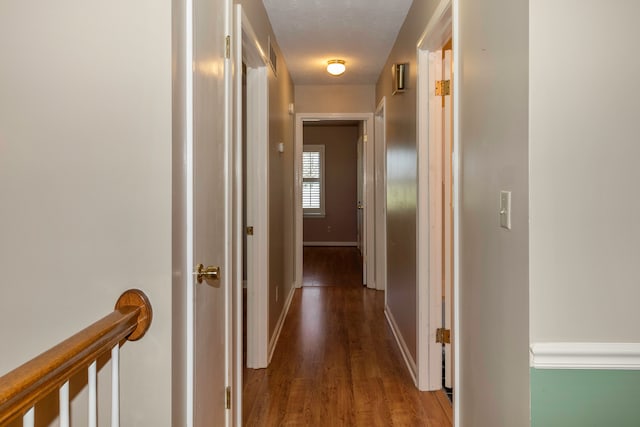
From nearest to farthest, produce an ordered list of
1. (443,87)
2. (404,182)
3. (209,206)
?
(209,206), (443,87), (404,182)

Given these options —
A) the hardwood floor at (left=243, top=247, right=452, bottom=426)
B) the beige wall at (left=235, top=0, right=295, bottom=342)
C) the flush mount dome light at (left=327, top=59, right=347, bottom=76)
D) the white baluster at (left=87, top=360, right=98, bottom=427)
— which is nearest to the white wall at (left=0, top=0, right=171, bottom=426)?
the white baluster at (left=87, top=360, right=98, bottom=427)

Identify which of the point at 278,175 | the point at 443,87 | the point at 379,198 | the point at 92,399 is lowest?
the point at 92,399

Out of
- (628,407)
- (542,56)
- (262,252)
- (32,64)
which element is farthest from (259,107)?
(628,407)

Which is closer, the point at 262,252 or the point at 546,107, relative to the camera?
the point at 546,107

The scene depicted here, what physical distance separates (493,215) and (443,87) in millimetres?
1345

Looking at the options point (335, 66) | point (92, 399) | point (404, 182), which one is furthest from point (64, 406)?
point (335, 66)

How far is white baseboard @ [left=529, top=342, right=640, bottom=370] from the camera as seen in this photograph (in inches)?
48.8

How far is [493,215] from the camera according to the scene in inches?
61.0

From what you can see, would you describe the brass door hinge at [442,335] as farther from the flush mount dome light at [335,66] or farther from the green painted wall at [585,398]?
the flush mount dome light at [335,66]

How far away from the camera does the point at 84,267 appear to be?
4.33ft

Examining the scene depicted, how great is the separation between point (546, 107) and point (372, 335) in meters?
2.95

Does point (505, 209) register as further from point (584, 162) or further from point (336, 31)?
point (336, 31)

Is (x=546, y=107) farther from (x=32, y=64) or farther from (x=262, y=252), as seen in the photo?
(x=262, y=252)

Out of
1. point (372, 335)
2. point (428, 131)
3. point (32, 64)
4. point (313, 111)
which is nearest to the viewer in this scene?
point (32, 64)
